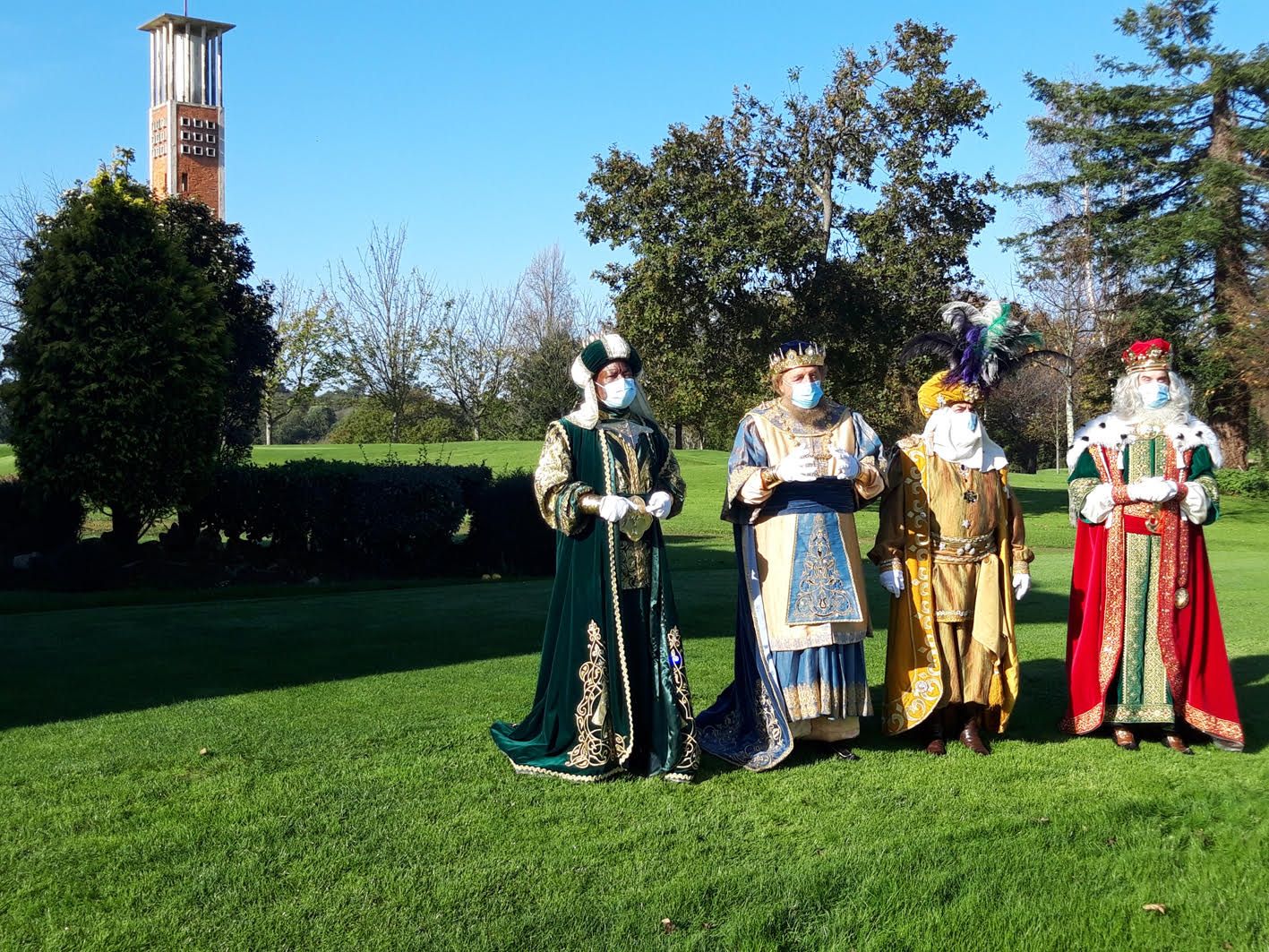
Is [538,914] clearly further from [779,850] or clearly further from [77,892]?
[77,892]

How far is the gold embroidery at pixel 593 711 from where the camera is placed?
5.06 meters

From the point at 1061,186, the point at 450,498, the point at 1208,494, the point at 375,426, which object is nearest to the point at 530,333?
the point at 375,426

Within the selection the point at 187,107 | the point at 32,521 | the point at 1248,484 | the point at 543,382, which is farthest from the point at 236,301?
the point at 187,107

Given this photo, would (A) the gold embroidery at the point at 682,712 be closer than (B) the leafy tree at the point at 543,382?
Yes

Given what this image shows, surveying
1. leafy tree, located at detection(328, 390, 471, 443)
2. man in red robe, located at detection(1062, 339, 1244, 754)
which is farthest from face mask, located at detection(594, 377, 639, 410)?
leafy tree, located at detection(328, 390, 471, 443)

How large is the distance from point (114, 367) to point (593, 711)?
7870mm

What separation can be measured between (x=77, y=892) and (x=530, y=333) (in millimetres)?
34906

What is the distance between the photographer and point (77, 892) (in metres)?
3.75

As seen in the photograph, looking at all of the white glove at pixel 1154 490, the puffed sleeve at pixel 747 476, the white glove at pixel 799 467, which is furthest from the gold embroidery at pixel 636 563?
the white glove at pixel 1154 490

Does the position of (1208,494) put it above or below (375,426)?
below

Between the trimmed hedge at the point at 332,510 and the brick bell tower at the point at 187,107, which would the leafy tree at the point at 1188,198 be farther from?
the brick bell tower at the point at 187,107

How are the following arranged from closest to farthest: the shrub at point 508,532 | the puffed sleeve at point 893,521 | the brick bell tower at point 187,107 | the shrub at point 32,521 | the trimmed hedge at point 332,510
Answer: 1. the puffed sleeve at point 893,521
2. the shrub at point 32,521
3. the trimmed hedge at point 332,510
4. the shrub at point 508,532
5. the brick bell tower at point 187,107

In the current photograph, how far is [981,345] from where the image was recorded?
569 cm

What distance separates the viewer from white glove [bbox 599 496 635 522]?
16.4 ft
